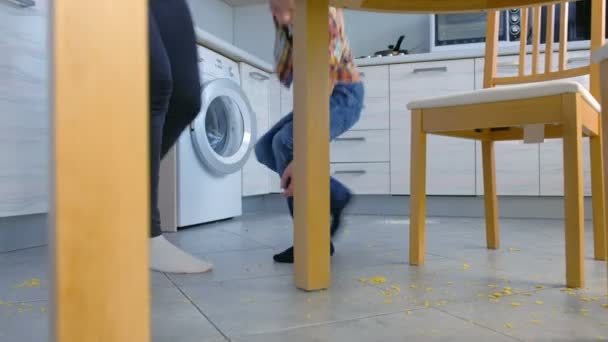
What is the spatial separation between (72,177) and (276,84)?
9.94 ft

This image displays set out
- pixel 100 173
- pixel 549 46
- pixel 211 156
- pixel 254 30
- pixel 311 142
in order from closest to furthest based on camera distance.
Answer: pixel 100 173 → pixel 311 142 → pixel 549 46 → pixel 211 156 → pixel 254 30

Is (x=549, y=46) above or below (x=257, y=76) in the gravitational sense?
below

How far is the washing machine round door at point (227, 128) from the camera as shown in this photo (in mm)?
2465

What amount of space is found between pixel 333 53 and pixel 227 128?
1497mm

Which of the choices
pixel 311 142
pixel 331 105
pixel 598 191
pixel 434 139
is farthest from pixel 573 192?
pixel 434 139

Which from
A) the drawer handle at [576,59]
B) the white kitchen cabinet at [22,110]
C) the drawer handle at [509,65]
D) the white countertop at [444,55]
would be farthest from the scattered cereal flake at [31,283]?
the drawer handle at [576,59]

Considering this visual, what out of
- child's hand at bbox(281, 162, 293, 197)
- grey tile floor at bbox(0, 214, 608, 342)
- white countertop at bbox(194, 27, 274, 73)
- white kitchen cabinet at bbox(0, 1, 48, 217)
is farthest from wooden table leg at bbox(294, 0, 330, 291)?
white countertop at bbox(194, 27, 274, 73)

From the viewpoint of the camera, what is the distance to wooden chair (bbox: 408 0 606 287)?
3.64ft

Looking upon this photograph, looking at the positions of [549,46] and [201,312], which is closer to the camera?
[201,312]

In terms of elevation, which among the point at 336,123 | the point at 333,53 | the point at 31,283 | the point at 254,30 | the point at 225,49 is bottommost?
the point at 31,283

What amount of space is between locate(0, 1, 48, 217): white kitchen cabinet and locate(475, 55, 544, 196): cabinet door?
2291 millimetres

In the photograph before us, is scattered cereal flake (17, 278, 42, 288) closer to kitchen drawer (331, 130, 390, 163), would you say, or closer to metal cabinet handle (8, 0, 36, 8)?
metal cabinet handle (8, 0, 36, 8)

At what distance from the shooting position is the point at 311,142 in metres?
1.08

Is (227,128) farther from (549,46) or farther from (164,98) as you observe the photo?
(549,46)
